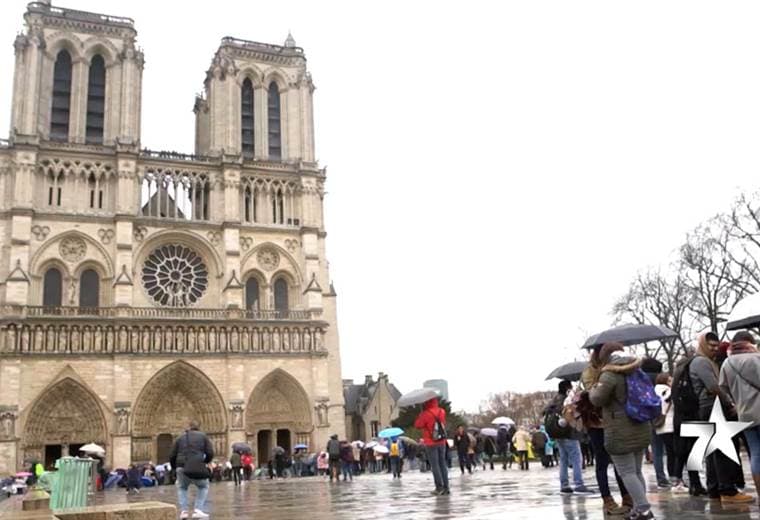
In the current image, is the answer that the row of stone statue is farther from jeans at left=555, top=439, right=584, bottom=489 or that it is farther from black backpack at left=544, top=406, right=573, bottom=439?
black backpack at left=544, top=406, right=573, bottom=439

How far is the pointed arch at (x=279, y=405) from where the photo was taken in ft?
125

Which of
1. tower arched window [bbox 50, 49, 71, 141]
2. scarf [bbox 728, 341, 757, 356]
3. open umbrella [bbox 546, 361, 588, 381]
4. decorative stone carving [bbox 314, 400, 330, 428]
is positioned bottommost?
scarf [bbox 728, 341, 757, 356]

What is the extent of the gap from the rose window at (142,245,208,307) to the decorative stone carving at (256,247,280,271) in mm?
2930

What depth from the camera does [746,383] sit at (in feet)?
22.4

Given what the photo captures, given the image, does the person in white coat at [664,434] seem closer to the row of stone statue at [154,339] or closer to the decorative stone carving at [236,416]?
the decorative stone carving at [236,416]

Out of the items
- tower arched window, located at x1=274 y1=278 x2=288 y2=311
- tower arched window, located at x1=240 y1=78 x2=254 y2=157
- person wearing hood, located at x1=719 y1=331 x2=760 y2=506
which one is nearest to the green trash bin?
person wearing hood, located at x1=719 y1=331 x2=760 y2=506

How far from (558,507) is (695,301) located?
95.8 ft

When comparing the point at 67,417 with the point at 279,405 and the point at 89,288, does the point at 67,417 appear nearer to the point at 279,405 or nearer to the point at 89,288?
the point at 89,288

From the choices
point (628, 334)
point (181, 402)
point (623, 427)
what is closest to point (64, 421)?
point (181, 402)

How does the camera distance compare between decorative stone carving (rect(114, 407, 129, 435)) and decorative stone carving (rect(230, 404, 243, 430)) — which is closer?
decorative stone carving (rect(114, 407, 129, 435))

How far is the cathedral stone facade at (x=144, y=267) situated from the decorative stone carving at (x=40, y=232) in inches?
3.4

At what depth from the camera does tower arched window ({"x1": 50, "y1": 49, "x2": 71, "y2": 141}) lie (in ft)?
127

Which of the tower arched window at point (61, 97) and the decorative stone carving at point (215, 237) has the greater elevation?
the tower arched window at point (61, 97)

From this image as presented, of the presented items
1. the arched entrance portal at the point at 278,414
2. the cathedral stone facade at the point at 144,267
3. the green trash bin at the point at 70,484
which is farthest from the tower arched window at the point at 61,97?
the green trash bin at the point at 70,484
